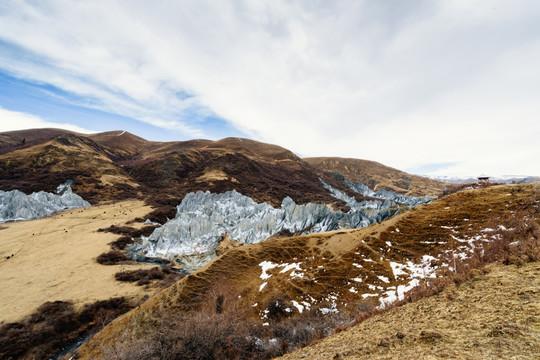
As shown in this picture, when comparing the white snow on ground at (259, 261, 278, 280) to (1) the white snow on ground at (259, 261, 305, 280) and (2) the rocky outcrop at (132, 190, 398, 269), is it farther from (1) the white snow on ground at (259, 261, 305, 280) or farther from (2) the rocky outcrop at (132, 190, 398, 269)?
(2) the rocky outcrop at (132, 190, 398, 269)

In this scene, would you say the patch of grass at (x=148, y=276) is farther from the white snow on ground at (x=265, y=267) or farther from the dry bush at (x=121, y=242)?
the white snow on ground at (x=265, y=267)

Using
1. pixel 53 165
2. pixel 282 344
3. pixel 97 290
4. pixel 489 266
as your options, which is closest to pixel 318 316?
pixel 282 344

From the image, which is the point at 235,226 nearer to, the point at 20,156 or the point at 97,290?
the point at 97,290

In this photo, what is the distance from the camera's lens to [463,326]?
19.0 ft

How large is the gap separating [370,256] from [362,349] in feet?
39.7

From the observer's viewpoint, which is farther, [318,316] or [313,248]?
[313,248]

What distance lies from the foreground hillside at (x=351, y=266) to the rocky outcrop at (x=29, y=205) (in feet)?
189

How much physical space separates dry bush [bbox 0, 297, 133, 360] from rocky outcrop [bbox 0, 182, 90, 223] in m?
45.3

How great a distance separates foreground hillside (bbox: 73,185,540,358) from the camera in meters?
13.7

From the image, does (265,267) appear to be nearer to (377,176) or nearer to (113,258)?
Answer: (113,258)

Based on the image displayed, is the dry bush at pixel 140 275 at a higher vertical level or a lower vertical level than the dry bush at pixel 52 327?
higher

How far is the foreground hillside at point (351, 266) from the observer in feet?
44.8

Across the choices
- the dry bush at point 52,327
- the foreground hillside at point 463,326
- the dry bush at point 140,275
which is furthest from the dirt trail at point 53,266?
the foreground hillside at point 463,326

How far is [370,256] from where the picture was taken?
56.7ft
